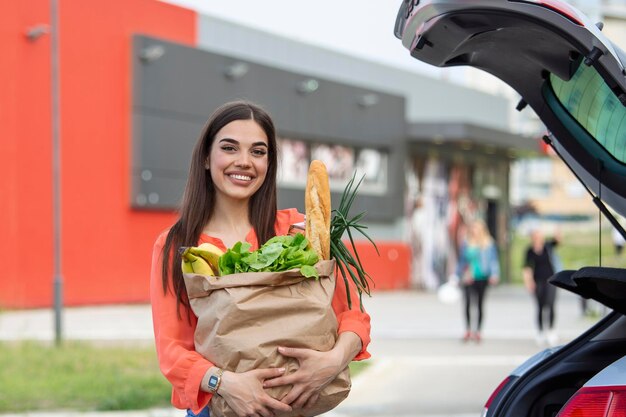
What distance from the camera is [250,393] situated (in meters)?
2.88

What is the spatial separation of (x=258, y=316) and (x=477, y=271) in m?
12.6

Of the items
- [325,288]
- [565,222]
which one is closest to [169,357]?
[325,288]

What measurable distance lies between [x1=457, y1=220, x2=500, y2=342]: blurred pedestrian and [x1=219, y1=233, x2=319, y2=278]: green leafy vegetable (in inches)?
483

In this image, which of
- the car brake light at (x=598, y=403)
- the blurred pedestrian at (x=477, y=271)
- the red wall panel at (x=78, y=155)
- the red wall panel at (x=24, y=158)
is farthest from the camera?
the red wall panel at (x=78, y=155)

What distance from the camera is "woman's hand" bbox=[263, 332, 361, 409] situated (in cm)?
290

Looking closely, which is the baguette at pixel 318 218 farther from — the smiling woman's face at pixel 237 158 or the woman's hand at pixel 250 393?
the woman's hand at pixel 250 393

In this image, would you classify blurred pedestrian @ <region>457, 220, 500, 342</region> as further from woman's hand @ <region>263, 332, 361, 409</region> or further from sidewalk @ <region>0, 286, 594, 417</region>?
woman's hand @ <region>263, 332, 361, 409</region>

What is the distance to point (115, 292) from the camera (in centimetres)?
2117

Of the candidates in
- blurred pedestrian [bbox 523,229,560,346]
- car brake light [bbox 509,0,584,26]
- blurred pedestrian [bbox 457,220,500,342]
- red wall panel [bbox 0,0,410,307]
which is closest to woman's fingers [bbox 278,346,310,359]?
car brake light [bbox 509,0,584,26]

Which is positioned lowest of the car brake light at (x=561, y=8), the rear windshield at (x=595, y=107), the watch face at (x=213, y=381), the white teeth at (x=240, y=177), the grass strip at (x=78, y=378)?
the grass strip at (x=78, y=378)

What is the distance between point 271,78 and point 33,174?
7.74m

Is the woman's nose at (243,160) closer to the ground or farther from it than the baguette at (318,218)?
farther from it

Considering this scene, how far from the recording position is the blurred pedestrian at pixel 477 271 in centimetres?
1509

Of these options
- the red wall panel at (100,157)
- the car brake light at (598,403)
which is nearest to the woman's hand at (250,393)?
the car brake light at (598,403)
